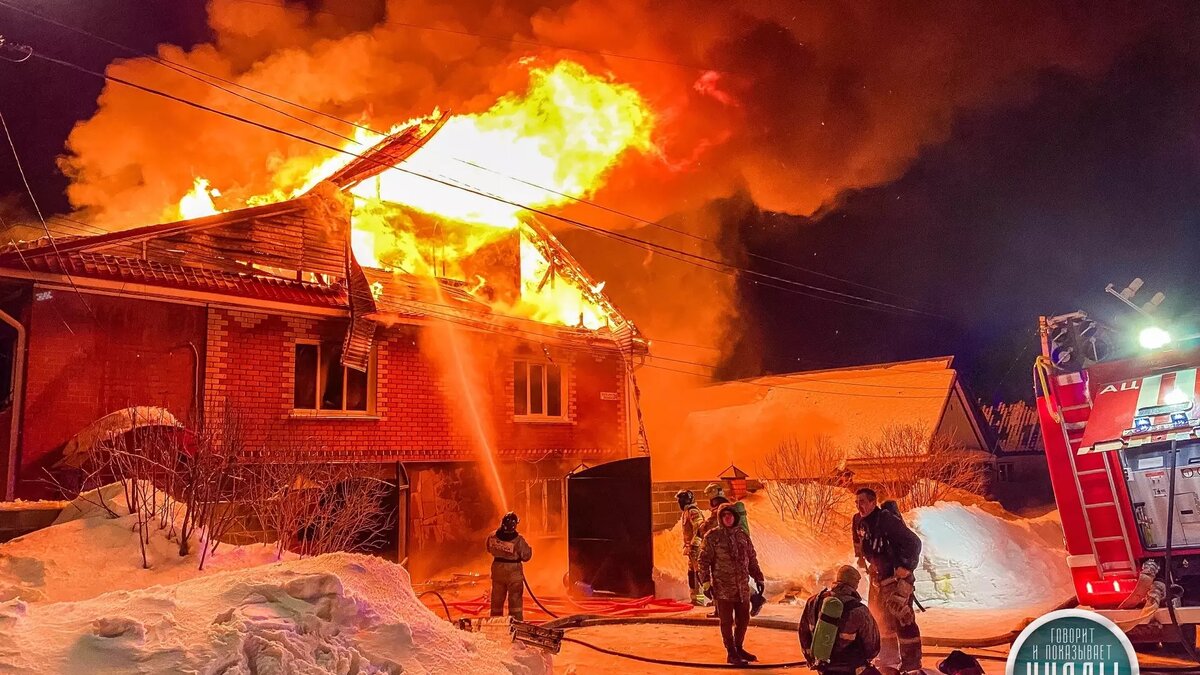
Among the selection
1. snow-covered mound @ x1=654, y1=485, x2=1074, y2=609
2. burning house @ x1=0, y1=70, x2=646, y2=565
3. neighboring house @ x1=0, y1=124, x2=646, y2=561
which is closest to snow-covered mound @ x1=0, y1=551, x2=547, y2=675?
burning house @ x1=0, y1=70, x2=646, y2=565

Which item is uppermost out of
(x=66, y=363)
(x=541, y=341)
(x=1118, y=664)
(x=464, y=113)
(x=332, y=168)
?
(x=464, y=113)

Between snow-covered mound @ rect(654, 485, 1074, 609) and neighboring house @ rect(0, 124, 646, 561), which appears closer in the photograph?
snow-covered mound @ rect(654, 485, 1074, 609)

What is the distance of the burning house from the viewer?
39.1 ft

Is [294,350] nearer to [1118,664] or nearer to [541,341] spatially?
[541,341]

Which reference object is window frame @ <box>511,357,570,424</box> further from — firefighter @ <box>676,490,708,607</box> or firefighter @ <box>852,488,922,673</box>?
firefighter @ <box>852,488,922,673</box>

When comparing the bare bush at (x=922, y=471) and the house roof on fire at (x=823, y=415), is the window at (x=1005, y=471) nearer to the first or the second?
the house roof on fire at (x=823, y=415)

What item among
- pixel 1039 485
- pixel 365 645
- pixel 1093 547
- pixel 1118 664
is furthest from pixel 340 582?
pixel 1039 485

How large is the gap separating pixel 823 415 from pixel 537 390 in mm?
15773

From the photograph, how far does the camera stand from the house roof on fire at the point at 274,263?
1213 centimetres

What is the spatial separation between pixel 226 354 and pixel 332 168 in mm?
7202

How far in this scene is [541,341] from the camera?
1706 cm

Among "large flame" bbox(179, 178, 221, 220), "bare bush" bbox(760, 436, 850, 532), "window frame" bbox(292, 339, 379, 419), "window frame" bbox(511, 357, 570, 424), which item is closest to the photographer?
"window frame" bbox(292, 339, 379, 419)

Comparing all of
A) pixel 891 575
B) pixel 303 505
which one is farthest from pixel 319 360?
pixel 891 575

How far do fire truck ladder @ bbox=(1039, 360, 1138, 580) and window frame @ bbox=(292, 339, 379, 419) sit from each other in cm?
1137
